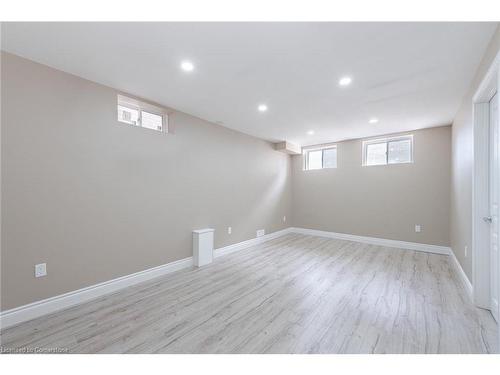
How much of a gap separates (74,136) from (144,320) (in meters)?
2.02

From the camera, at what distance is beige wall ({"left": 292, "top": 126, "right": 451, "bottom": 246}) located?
3.95 meters

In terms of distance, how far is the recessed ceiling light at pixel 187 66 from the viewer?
2.00 metres

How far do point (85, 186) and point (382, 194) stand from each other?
17.3 feet

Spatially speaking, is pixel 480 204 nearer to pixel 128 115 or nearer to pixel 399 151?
pixel 399 151

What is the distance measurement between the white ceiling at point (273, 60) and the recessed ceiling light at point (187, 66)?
0.19 ft

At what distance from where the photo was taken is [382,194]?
453 cm

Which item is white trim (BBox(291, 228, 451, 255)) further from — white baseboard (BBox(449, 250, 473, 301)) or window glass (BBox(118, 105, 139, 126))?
window glass (BBox(118, 105, 139, 126))

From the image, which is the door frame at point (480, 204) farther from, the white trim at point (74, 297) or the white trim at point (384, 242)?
the white trim at point (74, 297)

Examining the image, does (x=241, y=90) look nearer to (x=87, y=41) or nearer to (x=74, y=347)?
(x=87, y=41)

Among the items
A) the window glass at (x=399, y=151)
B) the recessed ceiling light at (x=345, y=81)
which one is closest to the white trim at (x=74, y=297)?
the recessed ceiling light at (x=345, y=81)

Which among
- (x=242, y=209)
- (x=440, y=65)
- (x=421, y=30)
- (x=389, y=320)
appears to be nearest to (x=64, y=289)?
(x=242, y=209)

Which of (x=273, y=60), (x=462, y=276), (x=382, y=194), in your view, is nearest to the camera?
(x=273, y=60)

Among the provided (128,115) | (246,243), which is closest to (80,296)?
(128,115)

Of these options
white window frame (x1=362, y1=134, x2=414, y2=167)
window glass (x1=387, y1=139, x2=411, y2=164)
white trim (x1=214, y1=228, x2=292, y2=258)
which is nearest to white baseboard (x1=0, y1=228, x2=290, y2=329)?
white trim (x1=214, y1=228, x2=292, y2=258)
